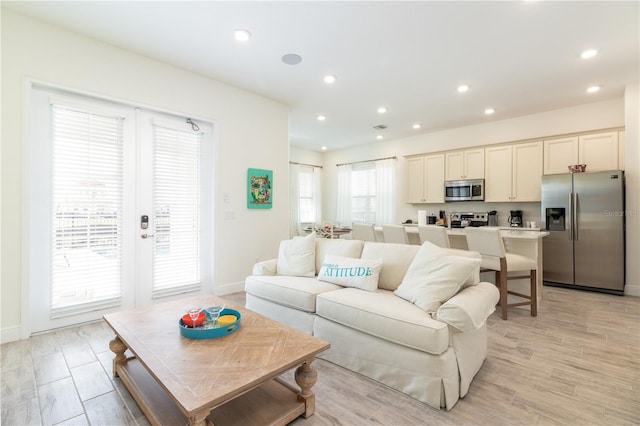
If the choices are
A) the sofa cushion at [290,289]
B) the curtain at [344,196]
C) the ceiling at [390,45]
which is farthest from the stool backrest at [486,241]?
the curtain at [344,196]

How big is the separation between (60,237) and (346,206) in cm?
574

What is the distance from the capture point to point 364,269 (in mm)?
2586

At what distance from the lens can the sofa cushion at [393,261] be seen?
259cm

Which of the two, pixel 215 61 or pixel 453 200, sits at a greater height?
pixel 215 61

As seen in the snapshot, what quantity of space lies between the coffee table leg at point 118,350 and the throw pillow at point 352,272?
1606 millimetres

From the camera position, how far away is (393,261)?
2.65 m

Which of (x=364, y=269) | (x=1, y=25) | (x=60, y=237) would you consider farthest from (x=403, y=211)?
(x=1, y=25)

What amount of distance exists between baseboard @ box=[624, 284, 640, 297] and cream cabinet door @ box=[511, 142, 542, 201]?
1.63 m

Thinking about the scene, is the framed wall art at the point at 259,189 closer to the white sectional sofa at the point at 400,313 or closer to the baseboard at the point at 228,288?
the baseboard at the point at 228,288

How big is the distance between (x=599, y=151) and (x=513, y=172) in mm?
1125

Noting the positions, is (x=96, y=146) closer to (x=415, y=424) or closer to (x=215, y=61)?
(x=215, y=61)

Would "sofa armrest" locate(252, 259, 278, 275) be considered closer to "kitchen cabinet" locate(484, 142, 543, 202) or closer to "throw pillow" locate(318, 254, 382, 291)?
"throw pillow" locate(318, 254, 382, 291)

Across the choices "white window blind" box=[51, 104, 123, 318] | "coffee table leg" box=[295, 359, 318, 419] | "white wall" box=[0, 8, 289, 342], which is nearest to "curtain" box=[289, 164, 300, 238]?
"white wall" box=[0, 8, 289, 342]

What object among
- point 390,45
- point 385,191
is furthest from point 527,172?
point 390,45
